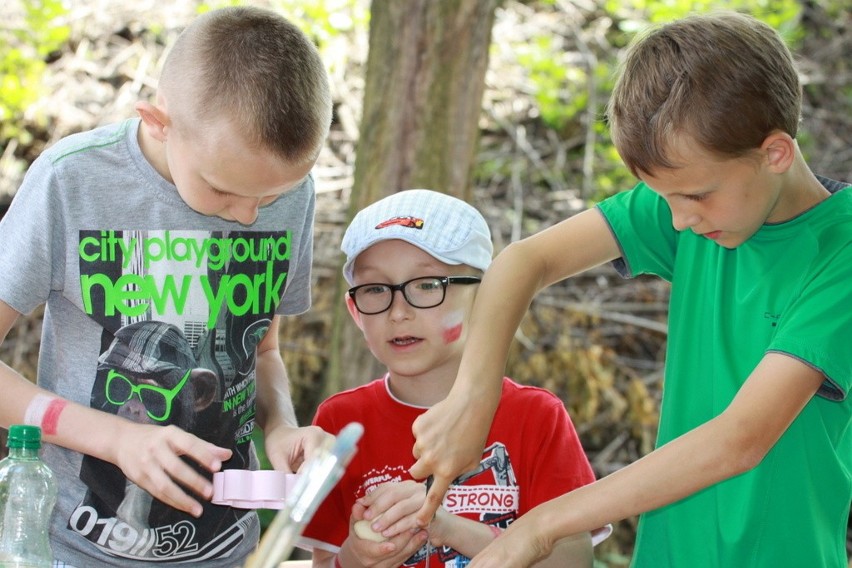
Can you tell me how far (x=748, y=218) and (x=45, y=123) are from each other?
3954 millimetres

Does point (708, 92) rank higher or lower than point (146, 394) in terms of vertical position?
higher

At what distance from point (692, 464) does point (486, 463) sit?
0.49 meters

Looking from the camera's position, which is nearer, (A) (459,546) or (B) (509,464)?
(A) (459,546)

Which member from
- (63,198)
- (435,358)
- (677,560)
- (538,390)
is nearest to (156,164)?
(63,198)

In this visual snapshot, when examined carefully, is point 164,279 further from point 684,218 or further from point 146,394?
point 684,218

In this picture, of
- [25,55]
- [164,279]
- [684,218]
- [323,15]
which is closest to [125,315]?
[164,279]

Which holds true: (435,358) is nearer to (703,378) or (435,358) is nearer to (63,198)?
(703,378)

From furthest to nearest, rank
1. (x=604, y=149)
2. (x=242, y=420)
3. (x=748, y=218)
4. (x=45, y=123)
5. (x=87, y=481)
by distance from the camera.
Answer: (x=604, y=149) < (x=45, y=123) < (x=242, y=420) < (x=87, y=481) < (x=748, y=218)

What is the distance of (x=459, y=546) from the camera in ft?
5.99

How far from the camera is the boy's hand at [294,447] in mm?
1773

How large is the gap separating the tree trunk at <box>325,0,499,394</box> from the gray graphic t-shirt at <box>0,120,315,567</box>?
168 cm

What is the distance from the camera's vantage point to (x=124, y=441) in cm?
162

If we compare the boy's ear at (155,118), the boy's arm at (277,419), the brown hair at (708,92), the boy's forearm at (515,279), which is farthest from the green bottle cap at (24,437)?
the brown hair at (708,92)

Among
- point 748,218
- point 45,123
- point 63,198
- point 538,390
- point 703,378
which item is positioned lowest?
point 45,123
